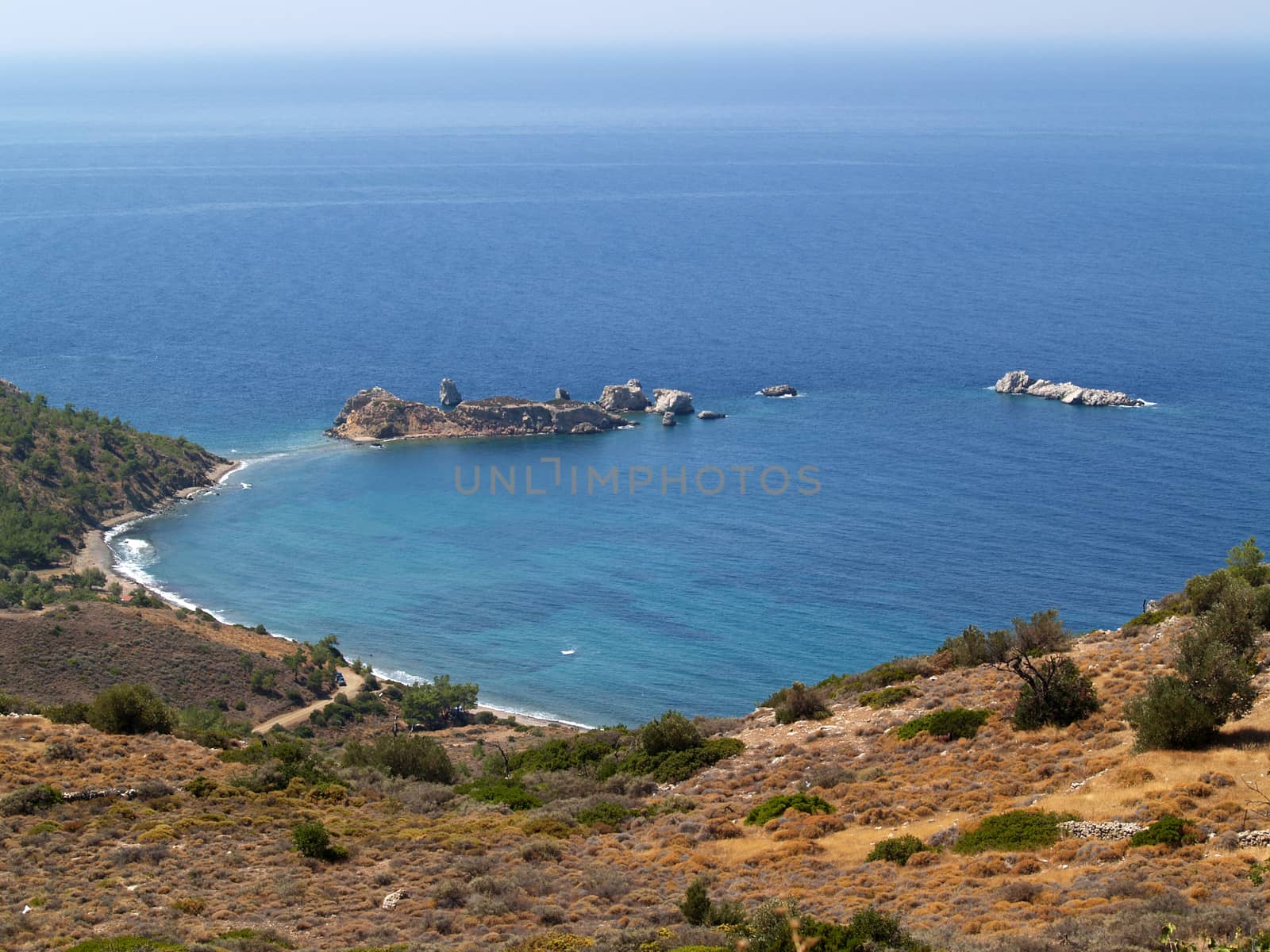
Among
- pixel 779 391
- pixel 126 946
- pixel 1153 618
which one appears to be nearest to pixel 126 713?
pixel 126 946

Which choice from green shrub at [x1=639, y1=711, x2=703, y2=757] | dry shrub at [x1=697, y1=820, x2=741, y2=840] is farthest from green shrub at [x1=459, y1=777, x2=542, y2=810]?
dry shrub at [x1=697, y1=820, x2=741, y2=840]

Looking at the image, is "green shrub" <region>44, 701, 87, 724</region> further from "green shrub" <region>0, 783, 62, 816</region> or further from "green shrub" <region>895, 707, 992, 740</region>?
"green shrub" <region>895, 707, 992, 740</region>

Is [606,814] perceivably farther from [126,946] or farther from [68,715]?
[68,715]

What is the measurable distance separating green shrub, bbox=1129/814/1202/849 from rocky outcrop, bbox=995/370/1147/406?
95.7 meters

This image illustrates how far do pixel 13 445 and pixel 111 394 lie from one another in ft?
101

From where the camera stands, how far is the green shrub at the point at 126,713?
34531mm

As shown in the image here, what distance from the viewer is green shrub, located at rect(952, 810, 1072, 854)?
23828 millimetres

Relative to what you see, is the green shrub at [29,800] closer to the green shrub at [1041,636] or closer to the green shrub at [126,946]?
the green shrub at [126,946]

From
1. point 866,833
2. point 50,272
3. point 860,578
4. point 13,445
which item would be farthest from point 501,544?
point 50,272

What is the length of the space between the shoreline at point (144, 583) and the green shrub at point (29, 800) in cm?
3318

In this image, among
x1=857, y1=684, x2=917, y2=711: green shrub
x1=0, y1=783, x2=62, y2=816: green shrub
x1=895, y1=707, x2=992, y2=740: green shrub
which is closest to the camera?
x1=0, y1=783, x2=62, y2=816: green shrub

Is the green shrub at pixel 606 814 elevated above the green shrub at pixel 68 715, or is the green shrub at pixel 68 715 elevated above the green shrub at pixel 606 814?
the green shrub at pixel 68 715

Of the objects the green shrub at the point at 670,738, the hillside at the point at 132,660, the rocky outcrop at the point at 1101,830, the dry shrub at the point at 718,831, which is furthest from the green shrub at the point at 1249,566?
the hillside at the point at 132,660

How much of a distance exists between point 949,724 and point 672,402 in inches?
3259
